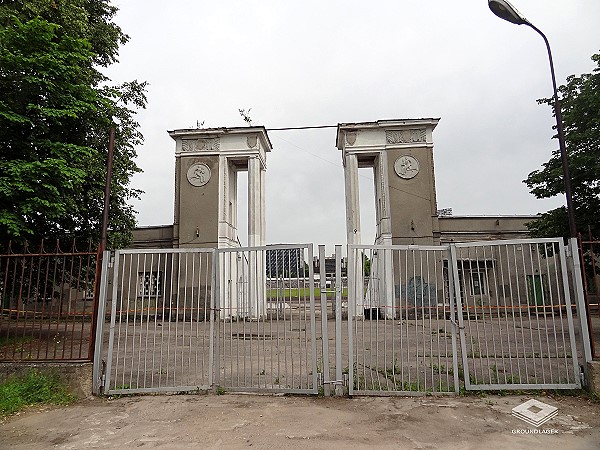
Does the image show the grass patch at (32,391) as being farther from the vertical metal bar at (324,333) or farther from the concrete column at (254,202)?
the concrete column at (254,202)

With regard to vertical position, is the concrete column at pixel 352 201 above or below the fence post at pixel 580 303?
above

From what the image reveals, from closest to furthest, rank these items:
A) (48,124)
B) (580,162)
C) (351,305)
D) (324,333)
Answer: (324,333)
(351,305)
(48,124)
(580,162)

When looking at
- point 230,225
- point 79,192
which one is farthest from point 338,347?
point 230,225

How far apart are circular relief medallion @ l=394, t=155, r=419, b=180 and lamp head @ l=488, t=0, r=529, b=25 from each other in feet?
45.8

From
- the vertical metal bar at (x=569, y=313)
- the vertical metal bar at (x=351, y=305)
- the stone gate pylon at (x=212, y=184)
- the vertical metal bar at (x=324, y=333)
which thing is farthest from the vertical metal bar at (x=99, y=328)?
the stone gate pylon at (x=212, y=184)

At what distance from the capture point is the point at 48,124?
31.4 ft

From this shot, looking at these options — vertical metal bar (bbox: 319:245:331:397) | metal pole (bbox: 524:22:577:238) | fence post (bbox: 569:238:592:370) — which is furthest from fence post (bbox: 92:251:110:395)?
metal pole (bbox: 524:22:577:238)

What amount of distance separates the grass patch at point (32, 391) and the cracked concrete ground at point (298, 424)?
0.22m

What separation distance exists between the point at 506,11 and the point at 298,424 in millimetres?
6534

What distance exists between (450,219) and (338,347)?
17185mm

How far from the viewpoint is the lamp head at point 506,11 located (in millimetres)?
6141

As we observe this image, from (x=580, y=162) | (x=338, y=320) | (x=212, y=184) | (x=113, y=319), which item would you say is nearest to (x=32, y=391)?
(x=113, y=319)

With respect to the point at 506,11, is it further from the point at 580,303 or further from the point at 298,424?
the point at 298,424

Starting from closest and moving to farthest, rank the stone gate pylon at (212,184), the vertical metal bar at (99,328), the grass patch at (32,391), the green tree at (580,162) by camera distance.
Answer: the grass patch at (32,391), the vertical metal bar at (99,328), the green tree at (580,162), the stone gate pylon at (212,184)
